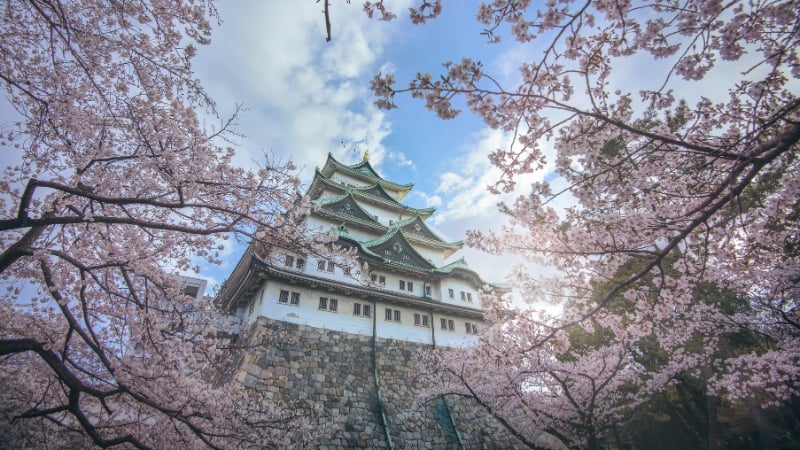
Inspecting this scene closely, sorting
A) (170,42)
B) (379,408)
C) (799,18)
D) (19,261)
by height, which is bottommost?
(379,408)

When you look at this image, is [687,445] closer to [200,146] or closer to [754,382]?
[754,382]

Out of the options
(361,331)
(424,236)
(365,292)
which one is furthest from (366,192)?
(361,331)

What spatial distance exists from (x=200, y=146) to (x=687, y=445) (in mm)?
25833

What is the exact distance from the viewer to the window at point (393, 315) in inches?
712

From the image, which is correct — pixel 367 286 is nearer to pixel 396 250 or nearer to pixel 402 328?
pixel 402 328

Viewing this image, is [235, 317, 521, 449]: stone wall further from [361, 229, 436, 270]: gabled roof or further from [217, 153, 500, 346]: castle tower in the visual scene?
[361, 229, 436, 270]: gabled roof

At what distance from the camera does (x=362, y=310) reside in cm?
1753

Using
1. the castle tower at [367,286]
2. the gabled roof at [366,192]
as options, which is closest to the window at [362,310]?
the castle tower at [367,286]

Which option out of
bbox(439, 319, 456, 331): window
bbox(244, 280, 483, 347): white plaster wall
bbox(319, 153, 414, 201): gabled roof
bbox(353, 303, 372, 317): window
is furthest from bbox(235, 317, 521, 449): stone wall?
bbox(319, 153, 414, 201): gabled roof

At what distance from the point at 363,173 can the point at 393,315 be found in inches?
527

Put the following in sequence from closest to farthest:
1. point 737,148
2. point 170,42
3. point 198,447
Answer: point 737,148 < point 170,42 < point 198,447

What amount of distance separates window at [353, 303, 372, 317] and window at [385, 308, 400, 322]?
3.37ft

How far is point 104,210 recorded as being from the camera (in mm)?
6230

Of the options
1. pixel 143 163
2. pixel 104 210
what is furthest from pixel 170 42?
pixel 104 210
